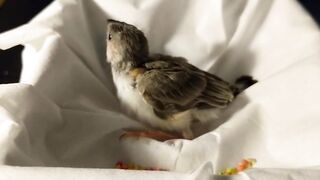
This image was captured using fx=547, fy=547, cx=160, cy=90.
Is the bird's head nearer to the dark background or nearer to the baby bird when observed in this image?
the baby bird

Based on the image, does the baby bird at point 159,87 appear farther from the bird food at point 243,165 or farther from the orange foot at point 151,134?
the bird food at point 243,165

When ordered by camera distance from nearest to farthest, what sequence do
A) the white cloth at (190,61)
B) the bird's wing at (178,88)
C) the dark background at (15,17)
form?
the white cloth at (190,61) → the bird's wing at (178,88) → the dark background at (15,17)

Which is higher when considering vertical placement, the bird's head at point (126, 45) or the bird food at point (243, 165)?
the bird's head at point (126, 45)

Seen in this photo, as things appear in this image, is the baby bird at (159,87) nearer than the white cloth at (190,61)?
No

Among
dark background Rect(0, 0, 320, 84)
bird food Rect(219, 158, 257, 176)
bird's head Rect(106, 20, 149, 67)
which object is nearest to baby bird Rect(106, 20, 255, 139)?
bird's head Rect(106, 20, 149, 67)

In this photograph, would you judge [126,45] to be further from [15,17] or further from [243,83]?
[15,17]

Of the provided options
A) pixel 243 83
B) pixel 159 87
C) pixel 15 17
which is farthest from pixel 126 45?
pixel 15 17

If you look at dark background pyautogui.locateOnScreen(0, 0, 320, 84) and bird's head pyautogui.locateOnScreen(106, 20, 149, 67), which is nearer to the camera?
bird's head pyautogui.locateOnScreen(106, 20, 149, 67)

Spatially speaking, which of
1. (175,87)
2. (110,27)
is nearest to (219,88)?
(175,87)

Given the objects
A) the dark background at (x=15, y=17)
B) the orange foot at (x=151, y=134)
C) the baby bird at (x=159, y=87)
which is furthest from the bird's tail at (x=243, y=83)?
the dark background at (x=15, y=17)
